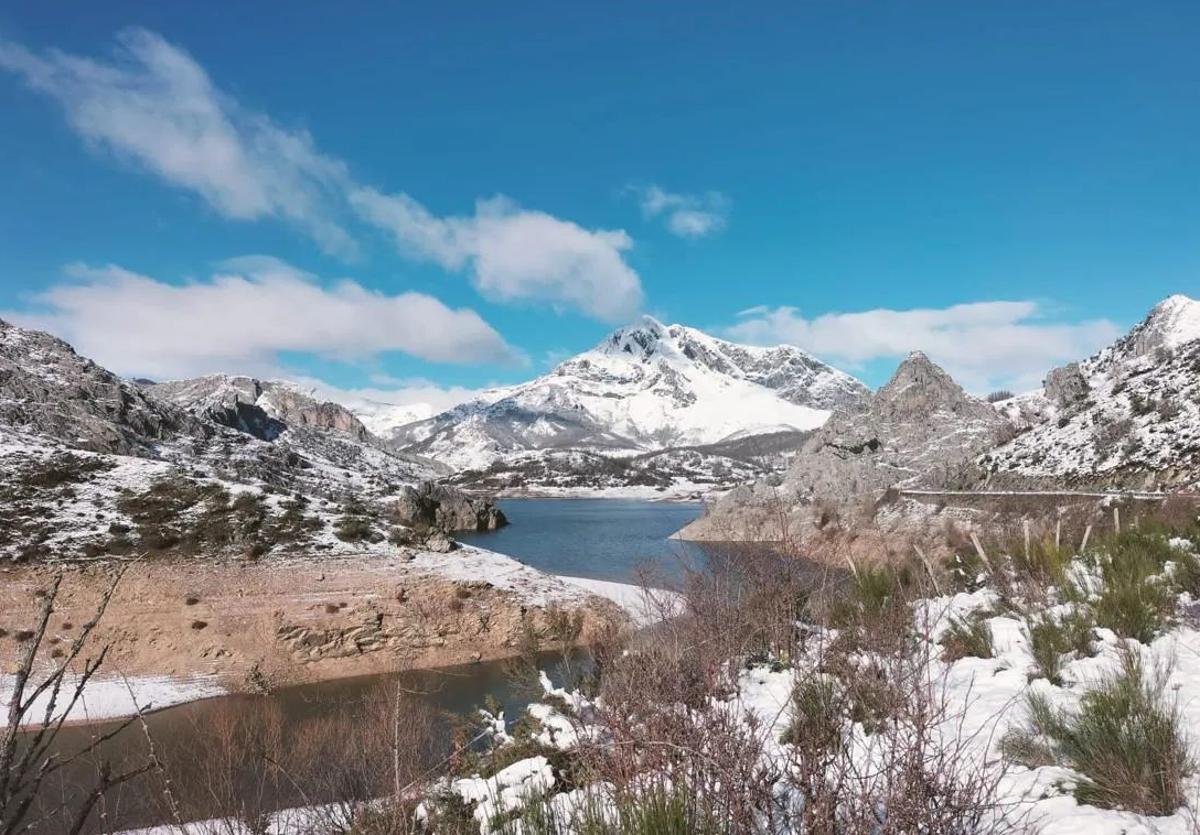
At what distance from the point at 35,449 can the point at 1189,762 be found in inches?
1882

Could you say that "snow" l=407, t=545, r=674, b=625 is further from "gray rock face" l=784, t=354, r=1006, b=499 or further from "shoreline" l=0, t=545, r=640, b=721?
"gray rock face" l=784, t=354, r=1006, b=499

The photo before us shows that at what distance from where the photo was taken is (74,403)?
60.3m

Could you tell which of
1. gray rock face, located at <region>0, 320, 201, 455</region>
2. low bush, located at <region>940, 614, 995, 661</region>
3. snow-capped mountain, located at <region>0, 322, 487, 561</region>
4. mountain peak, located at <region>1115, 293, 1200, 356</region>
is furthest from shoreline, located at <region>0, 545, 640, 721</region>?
mountain peak, located at <region>1115, 293, 1200, 356</region>

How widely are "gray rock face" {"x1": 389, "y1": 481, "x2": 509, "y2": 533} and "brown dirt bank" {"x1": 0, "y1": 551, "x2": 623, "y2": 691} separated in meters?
29.7

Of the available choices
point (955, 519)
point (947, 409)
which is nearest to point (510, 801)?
point (955, 519)

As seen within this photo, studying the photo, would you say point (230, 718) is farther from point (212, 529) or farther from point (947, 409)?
point (947, 409)

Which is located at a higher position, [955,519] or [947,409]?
[947,409]

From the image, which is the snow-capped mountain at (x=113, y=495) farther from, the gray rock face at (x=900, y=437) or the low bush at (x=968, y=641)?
the gray rock face at (x=900, y=437)

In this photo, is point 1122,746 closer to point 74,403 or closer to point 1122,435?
point 1122,435

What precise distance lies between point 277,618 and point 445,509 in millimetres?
45281

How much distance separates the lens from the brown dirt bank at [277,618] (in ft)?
69.9

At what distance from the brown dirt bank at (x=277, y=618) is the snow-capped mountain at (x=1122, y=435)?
20.5 metres

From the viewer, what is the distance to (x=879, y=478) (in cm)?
4612

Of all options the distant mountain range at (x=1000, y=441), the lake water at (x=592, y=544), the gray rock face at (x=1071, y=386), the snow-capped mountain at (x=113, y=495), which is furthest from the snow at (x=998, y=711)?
the gray rock face at (x=1071, y=386)
